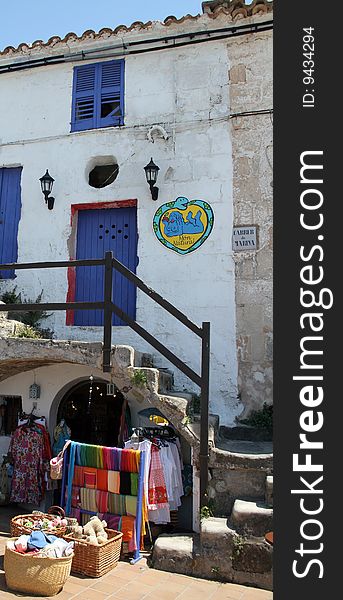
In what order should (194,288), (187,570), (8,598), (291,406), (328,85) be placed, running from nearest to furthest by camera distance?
1. (291,406)
2. (328,85)
3. (8,598)
4. (187,570)
5. (194,288)

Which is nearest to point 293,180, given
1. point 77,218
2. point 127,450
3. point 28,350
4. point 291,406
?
point 291,406

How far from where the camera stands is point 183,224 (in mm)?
7691

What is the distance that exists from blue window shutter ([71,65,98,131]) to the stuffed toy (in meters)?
5.96

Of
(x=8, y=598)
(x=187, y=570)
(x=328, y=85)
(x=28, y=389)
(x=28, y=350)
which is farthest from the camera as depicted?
(x=28, y=389)

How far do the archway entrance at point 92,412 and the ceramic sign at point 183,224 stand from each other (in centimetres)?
247

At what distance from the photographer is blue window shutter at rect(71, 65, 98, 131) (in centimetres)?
843

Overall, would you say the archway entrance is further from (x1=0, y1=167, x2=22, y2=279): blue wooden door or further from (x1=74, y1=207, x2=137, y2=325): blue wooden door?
(x1=0, y1=167, x2=22, y2=279): blue wooden door

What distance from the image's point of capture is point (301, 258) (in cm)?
330

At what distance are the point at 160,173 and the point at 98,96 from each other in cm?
177

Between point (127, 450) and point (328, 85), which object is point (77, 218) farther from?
point (328, 85)

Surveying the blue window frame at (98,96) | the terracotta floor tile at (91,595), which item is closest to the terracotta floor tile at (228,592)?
the terracotta floor tile at (91,595)

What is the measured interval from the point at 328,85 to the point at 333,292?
140cm

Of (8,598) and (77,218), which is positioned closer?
(8,598)

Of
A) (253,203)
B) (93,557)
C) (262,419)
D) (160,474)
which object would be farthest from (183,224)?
(93,557)
